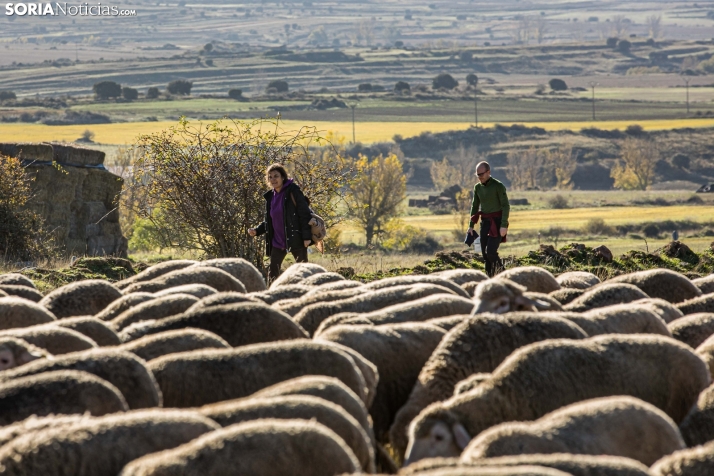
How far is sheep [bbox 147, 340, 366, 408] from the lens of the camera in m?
6.97

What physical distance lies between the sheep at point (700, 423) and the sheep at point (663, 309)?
2.31 metres

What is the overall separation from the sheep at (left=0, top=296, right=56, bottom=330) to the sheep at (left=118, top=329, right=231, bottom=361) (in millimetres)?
1533

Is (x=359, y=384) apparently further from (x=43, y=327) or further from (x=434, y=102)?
(x=434, y=102)

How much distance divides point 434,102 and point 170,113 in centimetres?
4431

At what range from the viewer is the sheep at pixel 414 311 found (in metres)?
8.74

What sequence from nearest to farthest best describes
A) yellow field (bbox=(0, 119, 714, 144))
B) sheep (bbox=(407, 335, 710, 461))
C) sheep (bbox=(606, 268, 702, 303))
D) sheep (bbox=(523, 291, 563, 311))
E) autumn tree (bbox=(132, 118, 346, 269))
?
sheep (bbox=(407, 335, 710, 461))
sheep (bbox=(523, 291, 563, 311))
sheep (bbox=(606, 268, 702, 303))
autumn tree (bbox=(132, 118, 346, 269))
yellow field (bbox=(0, 119, 714, 144))

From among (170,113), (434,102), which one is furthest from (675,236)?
(434,102)

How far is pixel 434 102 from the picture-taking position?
156 meters

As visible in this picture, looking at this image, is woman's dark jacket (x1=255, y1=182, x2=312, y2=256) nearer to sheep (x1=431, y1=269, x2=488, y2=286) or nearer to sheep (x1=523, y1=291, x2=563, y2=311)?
sheep (x1=431, y1=269, x2=488, y2=286)

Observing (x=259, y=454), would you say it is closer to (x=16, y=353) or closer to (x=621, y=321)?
(x=16, y=353)

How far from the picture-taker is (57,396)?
623cm

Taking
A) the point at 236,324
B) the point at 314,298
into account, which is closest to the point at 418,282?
the point at 314,298

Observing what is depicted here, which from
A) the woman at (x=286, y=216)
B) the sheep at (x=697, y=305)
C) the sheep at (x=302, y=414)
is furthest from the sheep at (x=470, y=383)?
the woman at (x=286, y=216)

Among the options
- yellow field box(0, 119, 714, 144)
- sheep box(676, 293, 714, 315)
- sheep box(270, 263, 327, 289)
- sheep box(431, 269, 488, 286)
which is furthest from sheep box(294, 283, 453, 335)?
yellow field box(0, 119, 714, 144)
